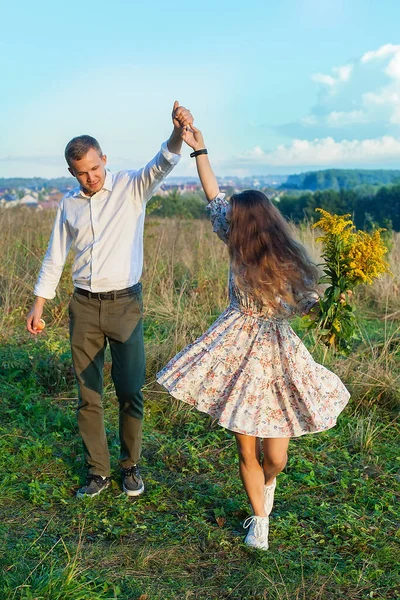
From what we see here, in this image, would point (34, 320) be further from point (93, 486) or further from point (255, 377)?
point (255, 377)

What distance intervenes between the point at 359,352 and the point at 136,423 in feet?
8.68

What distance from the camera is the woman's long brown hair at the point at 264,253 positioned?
3.14 metres

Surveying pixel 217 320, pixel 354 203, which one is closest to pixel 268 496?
pixel 217 320

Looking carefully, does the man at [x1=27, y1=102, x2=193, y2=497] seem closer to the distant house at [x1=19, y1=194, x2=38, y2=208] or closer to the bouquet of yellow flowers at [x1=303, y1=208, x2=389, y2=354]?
the bouquet of yellow flowers at [x1=303, y1=208, x2=389, y2=354]

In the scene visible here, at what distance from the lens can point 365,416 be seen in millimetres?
5070

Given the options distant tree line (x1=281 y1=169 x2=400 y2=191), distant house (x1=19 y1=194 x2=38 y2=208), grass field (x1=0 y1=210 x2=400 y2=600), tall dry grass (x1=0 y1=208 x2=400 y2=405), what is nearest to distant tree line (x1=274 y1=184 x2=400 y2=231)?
distant house (x1=19 y1=194 x2=38 y2=208)

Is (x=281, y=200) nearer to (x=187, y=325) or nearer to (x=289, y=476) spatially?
(x=187, y=325)

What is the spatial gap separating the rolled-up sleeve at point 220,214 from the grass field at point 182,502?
1544 millimetres

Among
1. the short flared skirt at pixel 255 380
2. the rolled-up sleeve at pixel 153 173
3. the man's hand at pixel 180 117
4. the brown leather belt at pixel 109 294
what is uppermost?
the man's hand at pixel 180 117

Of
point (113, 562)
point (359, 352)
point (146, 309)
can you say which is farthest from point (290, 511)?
point (146, 309)

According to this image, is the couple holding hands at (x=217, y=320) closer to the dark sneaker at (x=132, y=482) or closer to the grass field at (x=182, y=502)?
the dark sneaker at (x=132, y=482)

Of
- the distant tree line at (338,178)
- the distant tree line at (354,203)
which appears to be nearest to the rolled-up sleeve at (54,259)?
the distant tree line at (354,203)

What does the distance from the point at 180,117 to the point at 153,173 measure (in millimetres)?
339

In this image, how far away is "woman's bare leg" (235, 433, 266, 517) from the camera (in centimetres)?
321
